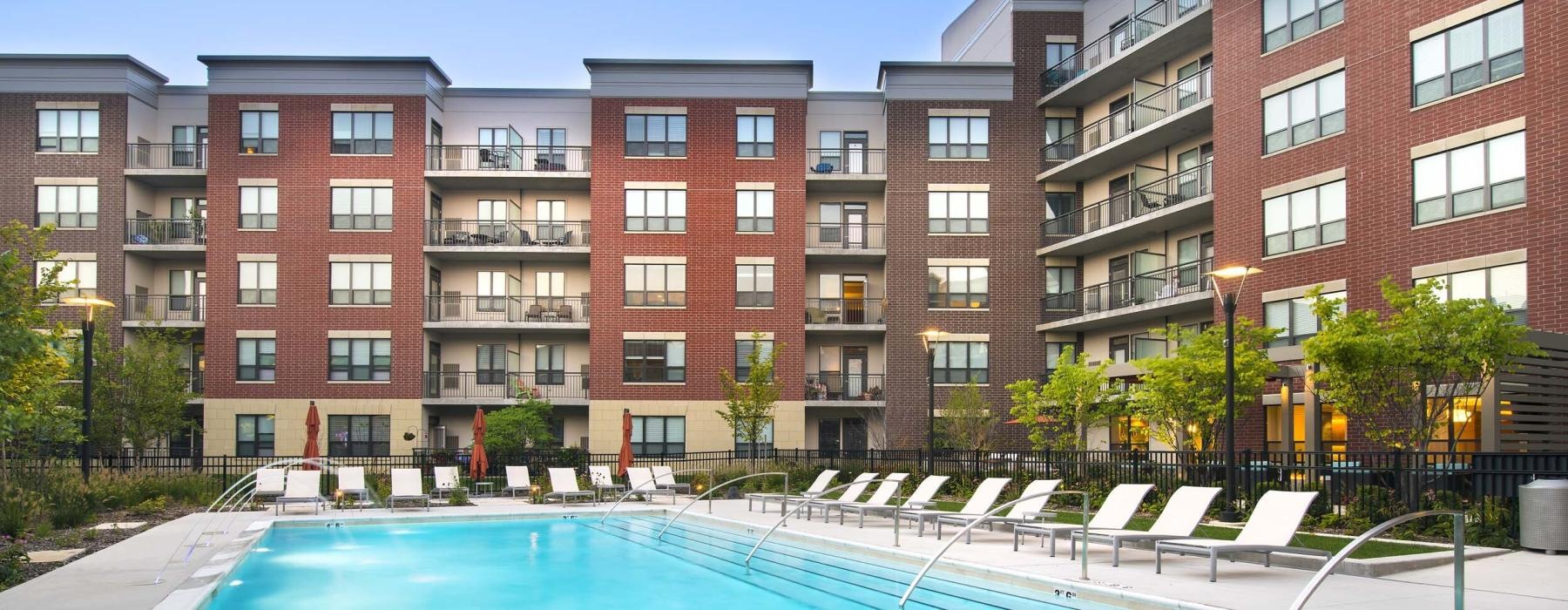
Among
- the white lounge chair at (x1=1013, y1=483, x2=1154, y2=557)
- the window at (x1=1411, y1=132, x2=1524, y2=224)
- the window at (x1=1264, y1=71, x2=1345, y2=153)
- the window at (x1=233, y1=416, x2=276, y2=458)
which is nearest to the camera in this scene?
the white lounge chair at (x1=1013, y1=483, x2=1154, y2=557)

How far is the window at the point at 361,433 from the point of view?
41031mm

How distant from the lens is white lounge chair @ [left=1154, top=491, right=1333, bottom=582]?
41.0 feet

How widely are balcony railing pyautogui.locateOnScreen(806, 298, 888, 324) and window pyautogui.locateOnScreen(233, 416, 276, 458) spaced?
18954mm

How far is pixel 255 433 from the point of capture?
135ft

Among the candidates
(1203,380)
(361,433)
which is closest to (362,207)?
(361,433)

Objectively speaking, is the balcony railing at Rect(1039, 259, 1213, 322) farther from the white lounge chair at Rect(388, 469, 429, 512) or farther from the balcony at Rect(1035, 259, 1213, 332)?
the white lounge chair at Rect(388, 469, 429, 512)

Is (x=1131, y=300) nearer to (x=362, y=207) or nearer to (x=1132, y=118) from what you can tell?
(x=1132, y=118)

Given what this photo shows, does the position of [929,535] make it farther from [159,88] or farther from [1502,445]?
[159,88]

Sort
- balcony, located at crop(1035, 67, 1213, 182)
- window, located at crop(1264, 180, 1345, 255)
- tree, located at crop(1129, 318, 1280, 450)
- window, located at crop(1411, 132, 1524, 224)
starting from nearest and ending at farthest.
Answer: window, located at crop(1411, 132, 1524, 224) < tree, located at crop(1129, 318, 1280, 450) < window, located at crop(1264, 180, 1345, 255) < balcony, located at crop(1035, 67, 1213, 182)

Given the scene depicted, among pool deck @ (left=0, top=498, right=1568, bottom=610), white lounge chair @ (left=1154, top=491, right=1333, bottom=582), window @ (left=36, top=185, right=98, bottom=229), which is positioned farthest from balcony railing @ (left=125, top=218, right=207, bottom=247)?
white lounge chair @ (left=1154, top=491, right=1333, bottom=582)

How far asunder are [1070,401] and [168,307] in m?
32.0

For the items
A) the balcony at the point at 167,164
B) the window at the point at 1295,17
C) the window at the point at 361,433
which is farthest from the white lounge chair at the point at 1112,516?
the balcony at the point at 167,164

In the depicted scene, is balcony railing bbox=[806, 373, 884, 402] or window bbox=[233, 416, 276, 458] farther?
balcony railing bbox=[806, 373, 884, 402]

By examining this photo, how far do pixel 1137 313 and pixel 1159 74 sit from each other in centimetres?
759
